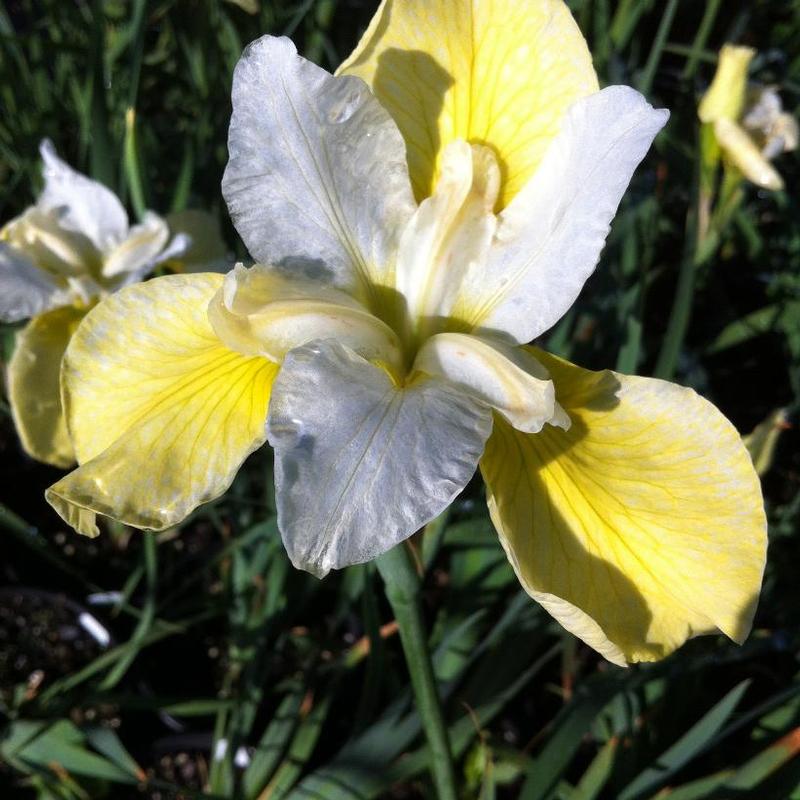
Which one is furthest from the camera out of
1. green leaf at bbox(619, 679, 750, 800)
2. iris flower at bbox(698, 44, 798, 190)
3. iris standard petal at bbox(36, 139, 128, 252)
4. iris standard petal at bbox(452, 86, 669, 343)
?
iris flower at bbox(698, 44, 798, 190)

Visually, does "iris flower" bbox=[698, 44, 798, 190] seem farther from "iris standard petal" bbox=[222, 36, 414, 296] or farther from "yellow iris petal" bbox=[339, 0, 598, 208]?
"iris standard petal" bbox=[222, 36, 414, 296]

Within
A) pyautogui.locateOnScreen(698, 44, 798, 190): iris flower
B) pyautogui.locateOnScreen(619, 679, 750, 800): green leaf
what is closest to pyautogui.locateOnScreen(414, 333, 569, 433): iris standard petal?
pyautogui.locateOnScreen(619, 679, 750, 800): green leaf

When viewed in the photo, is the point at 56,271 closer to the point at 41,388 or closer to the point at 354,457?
the point at 41,388

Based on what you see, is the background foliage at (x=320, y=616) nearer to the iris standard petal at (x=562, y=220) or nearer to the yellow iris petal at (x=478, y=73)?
the iris standard petal at (x=562, y=220)

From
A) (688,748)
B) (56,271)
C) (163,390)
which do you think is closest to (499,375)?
(163,390)

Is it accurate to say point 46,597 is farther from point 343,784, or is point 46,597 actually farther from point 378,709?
point 343,784

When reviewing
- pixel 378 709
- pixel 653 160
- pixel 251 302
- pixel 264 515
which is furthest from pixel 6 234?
pixel 653 160
